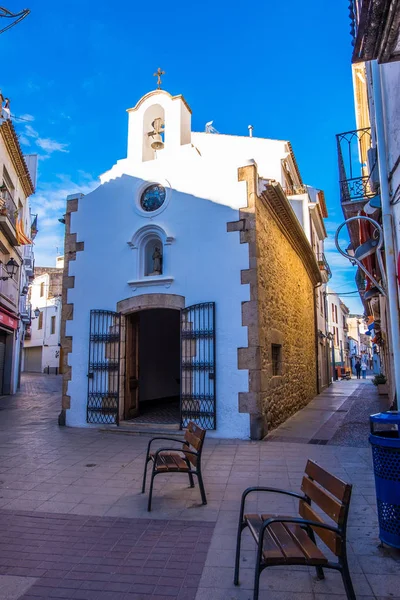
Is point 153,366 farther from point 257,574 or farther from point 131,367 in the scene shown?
point 257,574

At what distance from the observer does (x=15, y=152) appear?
16.2 metres

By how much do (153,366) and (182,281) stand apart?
4.65m

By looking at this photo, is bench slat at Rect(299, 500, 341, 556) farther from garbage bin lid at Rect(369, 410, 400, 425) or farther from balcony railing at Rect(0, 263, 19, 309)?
balcony railing at Rect(0, 263, 19, 309)

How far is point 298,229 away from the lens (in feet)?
38.4

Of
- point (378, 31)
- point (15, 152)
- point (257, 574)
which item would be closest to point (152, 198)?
point (378, 31)

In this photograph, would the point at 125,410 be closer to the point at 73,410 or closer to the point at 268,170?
the point at 73,410

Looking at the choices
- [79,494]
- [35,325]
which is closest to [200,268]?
[79,494]

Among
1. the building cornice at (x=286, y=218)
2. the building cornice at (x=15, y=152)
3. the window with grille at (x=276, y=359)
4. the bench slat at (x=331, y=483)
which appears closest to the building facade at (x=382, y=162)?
the building cornice at (x=286, y=218)

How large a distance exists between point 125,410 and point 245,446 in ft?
9.77

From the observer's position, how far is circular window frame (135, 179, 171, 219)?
904 cm

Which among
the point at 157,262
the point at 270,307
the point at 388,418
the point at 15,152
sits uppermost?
the point at 15,152

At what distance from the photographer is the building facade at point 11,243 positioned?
14.8 metres

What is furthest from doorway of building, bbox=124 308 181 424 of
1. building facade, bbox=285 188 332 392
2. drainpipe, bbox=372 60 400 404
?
building facade, bbox=285 188 332 392

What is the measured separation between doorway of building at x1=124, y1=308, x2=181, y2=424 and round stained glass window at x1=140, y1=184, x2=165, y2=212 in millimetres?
2323
